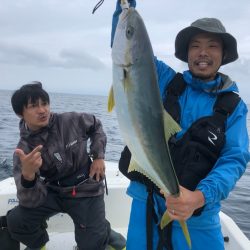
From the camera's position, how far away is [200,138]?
Answer: 327 centimetres

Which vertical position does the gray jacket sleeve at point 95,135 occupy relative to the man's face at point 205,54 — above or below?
below

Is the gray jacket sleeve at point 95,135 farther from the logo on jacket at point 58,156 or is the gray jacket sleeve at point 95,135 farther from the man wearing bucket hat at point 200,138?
the man wearing bucket hat at point 200,138

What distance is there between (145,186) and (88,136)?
6.41 feet

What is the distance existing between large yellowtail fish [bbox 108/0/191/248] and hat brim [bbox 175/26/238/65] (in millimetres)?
1157

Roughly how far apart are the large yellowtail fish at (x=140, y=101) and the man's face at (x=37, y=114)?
7.80ft

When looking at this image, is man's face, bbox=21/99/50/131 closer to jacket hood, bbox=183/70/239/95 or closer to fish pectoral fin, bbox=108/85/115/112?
jacket hood, bbox=183/70/239/95

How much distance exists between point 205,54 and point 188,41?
31 centimetres

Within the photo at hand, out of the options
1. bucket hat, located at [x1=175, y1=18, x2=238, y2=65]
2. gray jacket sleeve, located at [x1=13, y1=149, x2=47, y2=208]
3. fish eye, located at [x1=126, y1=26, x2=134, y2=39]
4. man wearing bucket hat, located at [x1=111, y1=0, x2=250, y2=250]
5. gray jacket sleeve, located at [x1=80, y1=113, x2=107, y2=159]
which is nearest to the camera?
fish eye, located at [x1=126, y1=26, x2=134, y2=39]

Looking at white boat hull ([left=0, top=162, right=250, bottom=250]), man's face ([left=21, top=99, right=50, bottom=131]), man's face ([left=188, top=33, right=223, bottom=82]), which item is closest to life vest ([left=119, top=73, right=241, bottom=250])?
man's face ([left=188, top=33, right=223, bottom=82])

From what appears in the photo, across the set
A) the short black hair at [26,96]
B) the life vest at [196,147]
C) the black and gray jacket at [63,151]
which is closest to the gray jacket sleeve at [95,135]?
the black and gray jacket at [63,151]

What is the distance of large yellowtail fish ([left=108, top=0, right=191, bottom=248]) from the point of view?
7.88ft

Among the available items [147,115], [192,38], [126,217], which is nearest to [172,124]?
[147,115]

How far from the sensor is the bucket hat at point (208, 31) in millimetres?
3422

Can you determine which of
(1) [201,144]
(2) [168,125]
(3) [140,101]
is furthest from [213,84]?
(3) [140,101]
